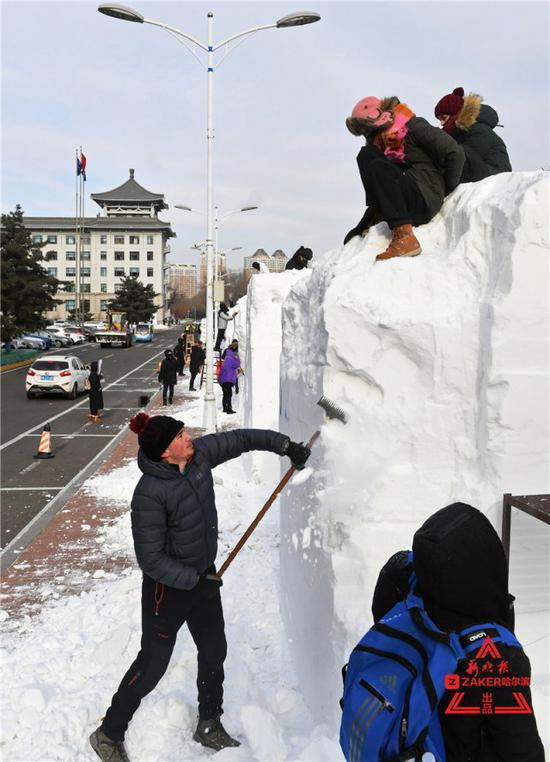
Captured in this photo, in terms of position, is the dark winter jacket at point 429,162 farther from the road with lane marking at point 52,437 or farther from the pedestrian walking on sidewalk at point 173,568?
the road with lane marking at point 52,437

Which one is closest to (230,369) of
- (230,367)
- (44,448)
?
(230,367)

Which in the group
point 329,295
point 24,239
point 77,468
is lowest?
point 77,468

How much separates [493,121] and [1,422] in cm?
1380

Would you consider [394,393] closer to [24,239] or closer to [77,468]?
[77,468]

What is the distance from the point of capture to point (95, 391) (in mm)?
15070

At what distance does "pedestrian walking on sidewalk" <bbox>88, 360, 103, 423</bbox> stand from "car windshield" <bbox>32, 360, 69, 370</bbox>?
177 inches

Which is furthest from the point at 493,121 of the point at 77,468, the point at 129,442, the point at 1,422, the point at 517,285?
the point at 1,422

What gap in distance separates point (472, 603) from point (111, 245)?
296 feet

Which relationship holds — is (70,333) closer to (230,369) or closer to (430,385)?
(230,369)

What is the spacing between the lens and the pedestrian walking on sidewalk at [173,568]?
3184 mm

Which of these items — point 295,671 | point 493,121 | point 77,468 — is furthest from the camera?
point 77,468

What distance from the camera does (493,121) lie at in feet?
14.7

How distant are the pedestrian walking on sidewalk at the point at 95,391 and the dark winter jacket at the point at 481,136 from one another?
1194 centimetres

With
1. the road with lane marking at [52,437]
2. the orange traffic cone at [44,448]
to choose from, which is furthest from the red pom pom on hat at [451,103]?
the orange traffic cone at [44,448]
